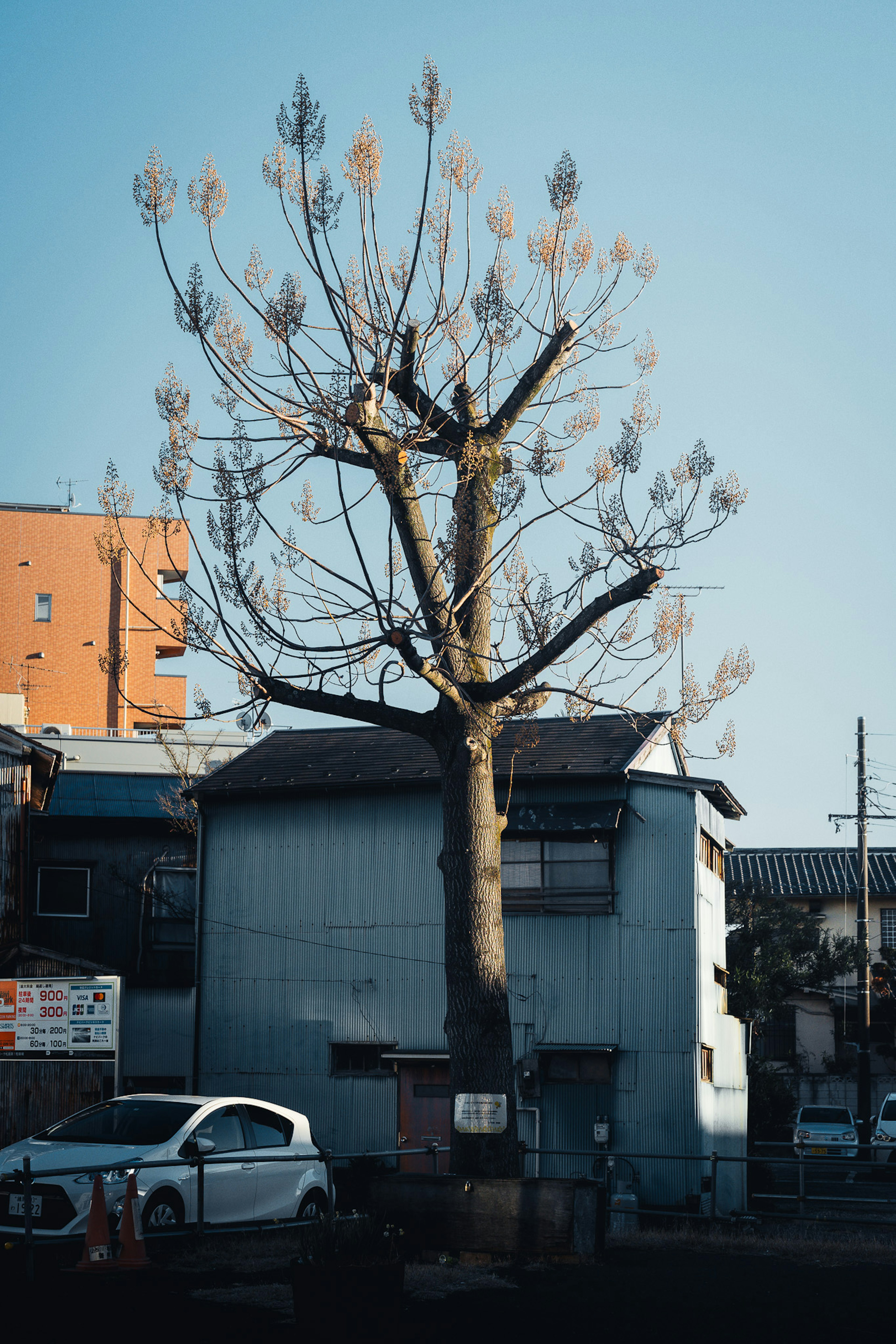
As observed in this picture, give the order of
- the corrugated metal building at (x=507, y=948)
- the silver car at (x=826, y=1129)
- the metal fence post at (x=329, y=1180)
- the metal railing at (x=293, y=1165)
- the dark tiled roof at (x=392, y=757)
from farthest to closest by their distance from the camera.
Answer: the silver car at (x=826, y=1129)
the dark tiled roof at (x=392, y=757)
the corrugated metal building at (x=507, y=948)
the metal fence post at (x=329, y=1180)
the metal railing at (x=293, y=1165)

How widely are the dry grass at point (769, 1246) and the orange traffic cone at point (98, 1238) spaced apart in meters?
4.88

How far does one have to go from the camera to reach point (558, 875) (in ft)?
79.7

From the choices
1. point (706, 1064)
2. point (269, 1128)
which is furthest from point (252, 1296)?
point (706, 1064)

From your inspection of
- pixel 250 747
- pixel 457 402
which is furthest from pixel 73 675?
pixel 457 402

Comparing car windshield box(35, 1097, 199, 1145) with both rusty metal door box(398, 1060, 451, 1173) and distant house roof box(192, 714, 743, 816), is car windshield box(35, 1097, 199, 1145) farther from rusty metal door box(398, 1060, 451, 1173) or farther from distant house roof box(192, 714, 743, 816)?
distant house roof box(192, 714, 743, 816)

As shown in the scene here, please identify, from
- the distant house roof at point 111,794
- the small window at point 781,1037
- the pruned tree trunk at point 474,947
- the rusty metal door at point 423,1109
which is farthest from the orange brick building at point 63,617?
the pruned tree trunk at point 474,947

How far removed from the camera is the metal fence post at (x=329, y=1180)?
43.4 feet

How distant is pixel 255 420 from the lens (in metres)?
13.3

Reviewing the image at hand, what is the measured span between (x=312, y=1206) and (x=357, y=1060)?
10212 mm

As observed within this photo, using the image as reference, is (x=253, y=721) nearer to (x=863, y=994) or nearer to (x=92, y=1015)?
(x=92, y=1015)

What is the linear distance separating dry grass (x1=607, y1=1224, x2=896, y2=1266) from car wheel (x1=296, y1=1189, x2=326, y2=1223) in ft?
10.1

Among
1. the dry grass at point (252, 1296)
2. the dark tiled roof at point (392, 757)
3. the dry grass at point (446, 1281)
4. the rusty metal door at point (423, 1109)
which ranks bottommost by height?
the rusty metal door at point (423, 1109)

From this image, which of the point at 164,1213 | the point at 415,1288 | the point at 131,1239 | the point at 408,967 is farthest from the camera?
the point at 408,967

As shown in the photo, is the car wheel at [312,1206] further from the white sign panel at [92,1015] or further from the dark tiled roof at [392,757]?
the dark tiled roof at [392,757]
